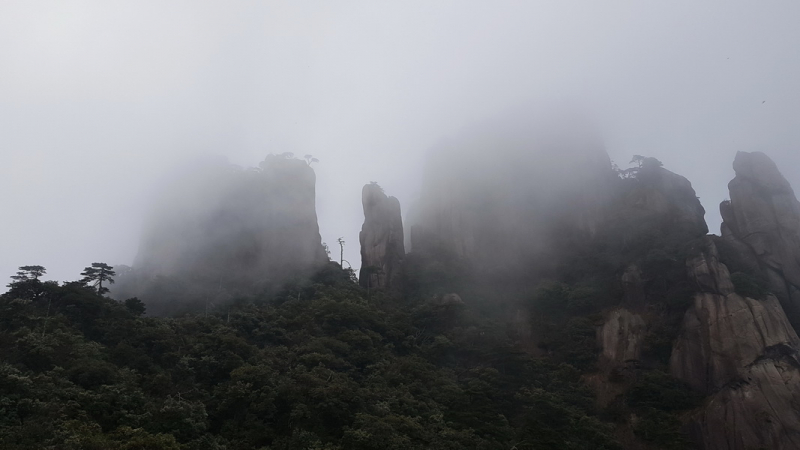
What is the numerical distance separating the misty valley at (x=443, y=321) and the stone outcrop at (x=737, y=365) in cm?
10

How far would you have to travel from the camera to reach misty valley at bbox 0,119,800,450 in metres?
25.6

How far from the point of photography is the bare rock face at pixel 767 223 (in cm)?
3734

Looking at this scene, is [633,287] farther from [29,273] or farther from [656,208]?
Result: [29,273]

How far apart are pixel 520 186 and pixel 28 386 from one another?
39.1 m

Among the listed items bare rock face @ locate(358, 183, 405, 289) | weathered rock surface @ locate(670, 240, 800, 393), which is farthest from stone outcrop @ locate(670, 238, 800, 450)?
bare rock face @ locate(358, 183, 405, 289)

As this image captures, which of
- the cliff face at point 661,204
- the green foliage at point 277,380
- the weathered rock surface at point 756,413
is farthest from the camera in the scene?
the cliff face at point 661,204

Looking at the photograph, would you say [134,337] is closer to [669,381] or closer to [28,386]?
[28,386]

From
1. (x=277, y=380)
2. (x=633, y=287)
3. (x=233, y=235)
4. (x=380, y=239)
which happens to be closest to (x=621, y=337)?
(x=633, y=287)

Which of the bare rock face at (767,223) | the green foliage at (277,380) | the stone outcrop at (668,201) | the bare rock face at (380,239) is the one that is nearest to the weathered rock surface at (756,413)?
the green foliage at (277,380)

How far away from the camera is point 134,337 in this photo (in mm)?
30625

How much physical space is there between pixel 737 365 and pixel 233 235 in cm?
3601

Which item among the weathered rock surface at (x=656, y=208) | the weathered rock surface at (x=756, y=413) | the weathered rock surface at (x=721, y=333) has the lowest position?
the weathered rock surface at (x=756, y=413)

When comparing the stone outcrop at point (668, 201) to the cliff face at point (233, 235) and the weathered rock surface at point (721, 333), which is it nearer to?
the weathered rock surface at point (721, 333)

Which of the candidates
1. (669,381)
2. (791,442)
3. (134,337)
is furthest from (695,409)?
(134,337)
